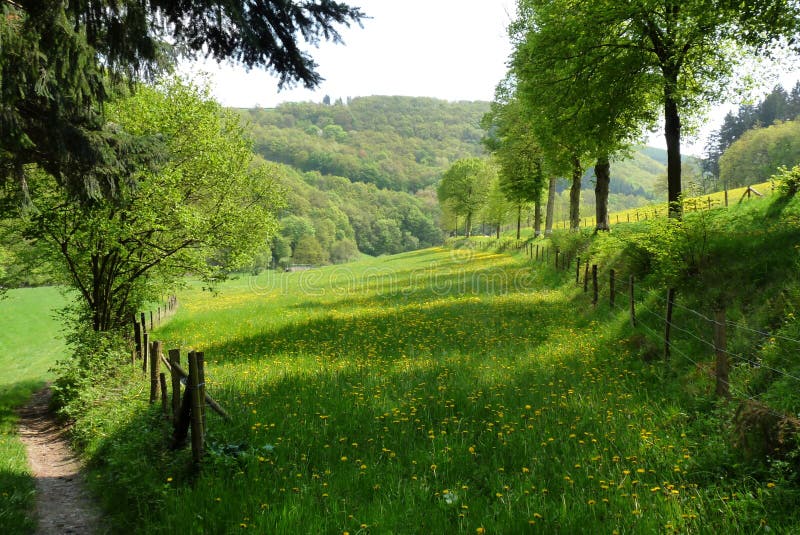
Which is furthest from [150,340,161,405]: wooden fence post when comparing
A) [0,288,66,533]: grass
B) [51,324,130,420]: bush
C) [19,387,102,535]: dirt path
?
[51,324,130,420]: bush

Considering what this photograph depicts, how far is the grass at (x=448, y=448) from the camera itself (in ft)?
16.4

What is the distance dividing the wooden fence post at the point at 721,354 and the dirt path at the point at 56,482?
345 inches

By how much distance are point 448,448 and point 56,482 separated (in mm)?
6939

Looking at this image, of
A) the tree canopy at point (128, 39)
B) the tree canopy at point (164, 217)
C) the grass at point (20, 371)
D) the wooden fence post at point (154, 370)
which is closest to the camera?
the tree canopy at point (128, 39)

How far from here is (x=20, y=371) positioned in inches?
966

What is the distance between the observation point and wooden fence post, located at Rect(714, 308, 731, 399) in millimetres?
6783

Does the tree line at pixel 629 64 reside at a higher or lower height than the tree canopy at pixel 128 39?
higher

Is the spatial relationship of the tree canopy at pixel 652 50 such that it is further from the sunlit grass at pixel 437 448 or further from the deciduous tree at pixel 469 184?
the deciduous tree at pixel 469 184

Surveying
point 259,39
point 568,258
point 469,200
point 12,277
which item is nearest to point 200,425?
point 259,39

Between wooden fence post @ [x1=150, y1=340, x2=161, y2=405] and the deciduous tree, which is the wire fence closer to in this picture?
wooden fence post @ [x1=150, y1=340, x2=161, y2=405]

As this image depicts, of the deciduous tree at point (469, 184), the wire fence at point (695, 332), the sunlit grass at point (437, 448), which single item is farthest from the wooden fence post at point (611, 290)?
the deciduous tree at point (469, 184)

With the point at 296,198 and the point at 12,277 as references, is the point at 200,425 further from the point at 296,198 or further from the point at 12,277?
the point at 296,198

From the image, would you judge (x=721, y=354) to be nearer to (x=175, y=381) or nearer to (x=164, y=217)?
(x=175, y=381)

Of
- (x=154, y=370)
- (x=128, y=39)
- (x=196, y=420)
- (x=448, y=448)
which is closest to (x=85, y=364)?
(x=154, y=370)
